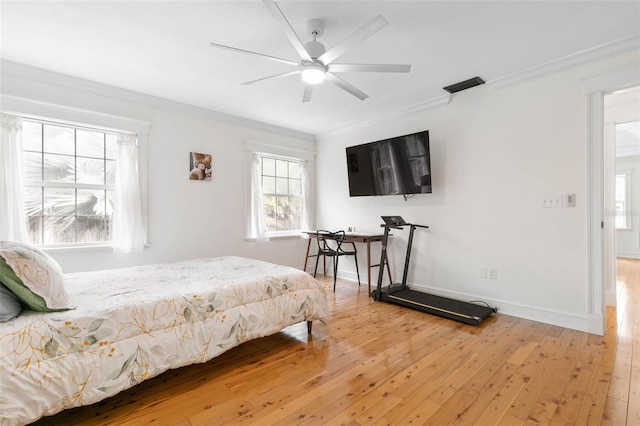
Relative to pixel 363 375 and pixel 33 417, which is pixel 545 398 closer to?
pixel 363 375

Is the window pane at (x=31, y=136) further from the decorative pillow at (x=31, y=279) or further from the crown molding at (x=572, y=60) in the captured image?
the crown molding at (x=572, y=60)

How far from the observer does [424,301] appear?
3.34 meters

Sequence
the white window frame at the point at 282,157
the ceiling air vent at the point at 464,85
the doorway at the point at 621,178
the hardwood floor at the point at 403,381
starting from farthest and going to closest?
A: 1. the white window frame at the point at 282,157
2. the doorway at the point at 621,178
3. the ceiling air vent at the point at 464,85
4. the hardwood floor at the point at 403,381

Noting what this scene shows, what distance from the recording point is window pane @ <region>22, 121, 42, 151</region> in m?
2.89

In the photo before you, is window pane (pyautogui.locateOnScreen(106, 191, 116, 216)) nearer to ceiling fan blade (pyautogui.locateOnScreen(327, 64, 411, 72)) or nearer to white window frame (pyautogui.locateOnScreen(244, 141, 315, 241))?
white window frame (pyautogui.locateOnScreen(244, 141, 315, 241))

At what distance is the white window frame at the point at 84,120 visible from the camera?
277 cm

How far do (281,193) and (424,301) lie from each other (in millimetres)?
2816

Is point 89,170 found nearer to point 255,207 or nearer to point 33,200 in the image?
point 33,200

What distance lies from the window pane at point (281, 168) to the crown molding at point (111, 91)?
0.59 metres

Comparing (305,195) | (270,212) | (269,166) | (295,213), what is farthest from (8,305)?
(305,195)

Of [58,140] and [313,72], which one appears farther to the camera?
[58,140]

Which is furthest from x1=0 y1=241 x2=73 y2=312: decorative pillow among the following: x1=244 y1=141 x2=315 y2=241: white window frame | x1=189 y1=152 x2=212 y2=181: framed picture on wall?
x1=244 y1=141 x2=315 y2=241: white window frame

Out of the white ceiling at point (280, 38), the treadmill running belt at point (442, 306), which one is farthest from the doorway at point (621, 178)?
the treadmill running belt at point (442, 306)

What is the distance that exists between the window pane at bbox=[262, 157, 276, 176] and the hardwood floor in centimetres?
276
